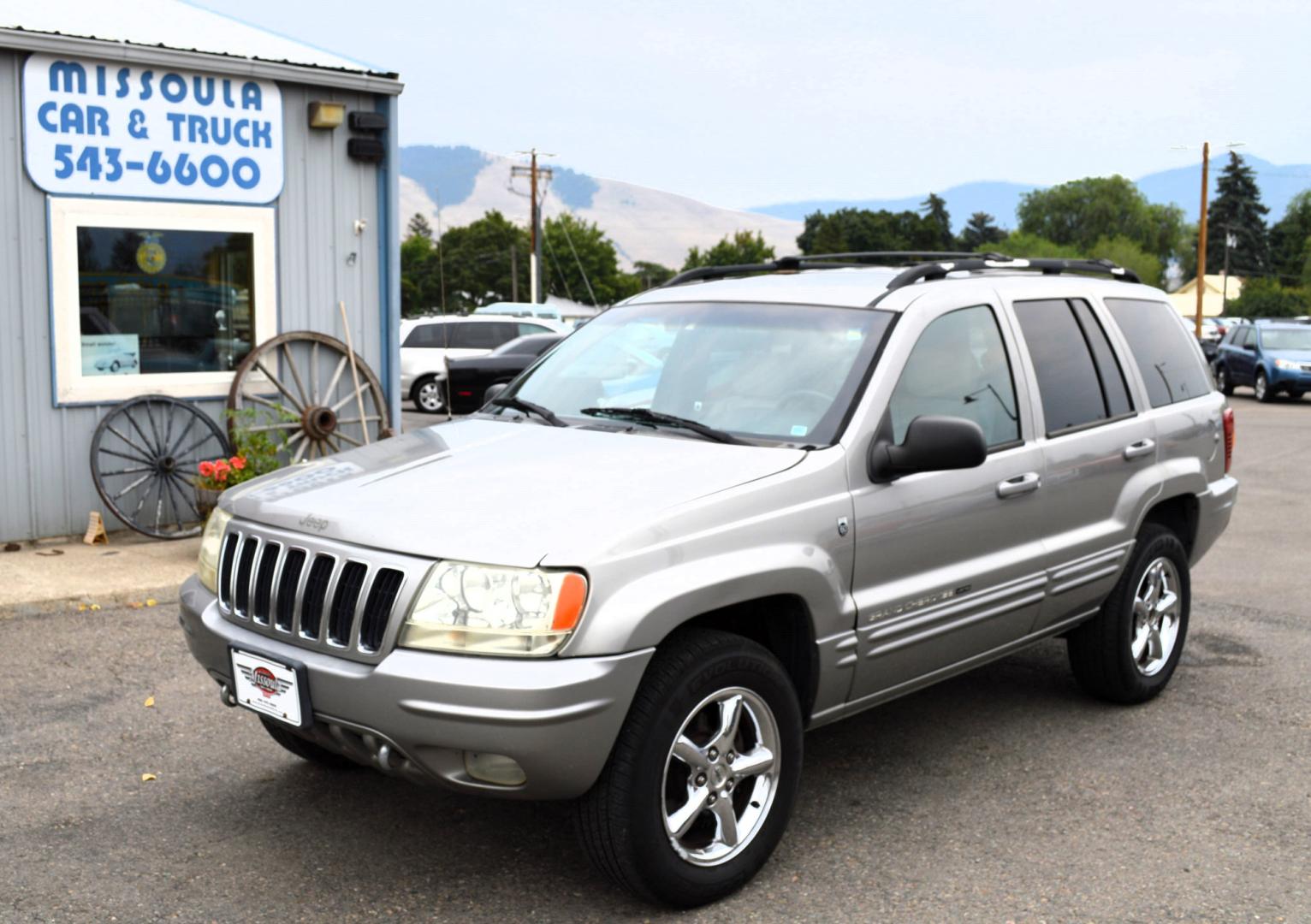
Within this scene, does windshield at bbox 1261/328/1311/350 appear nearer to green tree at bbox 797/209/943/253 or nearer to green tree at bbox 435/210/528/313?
green tree at bbox 435/210/528/313

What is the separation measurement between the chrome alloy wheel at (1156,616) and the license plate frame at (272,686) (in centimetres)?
350

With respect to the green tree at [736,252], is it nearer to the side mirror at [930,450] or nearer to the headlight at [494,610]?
the side mirror at [930,450]

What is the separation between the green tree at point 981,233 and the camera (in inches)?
6091

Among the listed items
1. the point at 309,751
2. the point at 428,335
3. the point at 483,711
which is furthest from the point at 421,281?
the point at 483,711

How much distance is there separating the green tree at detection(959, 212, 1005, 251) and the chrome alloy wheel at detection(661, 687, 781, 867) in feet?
504

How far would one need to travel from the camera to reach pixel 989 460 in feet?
15.5

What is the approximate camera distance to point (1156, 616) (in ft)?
19.1

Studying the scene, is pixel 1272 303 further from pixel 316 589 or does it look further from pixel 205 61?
pixel 316 589

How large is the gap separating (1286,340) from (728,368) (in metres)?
24.0

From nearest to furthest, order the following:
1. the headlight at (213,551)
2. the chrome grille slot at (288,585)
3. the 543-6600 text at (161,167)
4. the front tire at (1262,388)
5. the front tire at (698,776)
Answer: the front tire at (698,776), the chrome grille slot at (288,585), the headlight at (213,551), the 543-6600 text at (161,167), the front tire at (1262,388)

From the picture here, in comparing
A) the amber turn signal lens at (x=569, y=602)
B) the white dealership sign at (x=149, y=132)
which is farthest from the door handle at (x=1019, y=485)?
the white dealership sign at (x=149, y=132)

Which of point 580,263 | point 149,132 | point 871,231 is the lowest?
point 149,132

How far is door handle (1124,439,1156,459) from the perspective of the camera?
17.8 feet

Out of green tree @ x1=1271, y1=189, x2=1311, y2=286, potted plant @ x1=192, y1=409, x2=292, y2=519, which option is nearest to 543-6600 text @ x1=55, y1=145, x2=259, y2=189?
potted plant @ x1=192, y1=409, x2=292, y2=519
